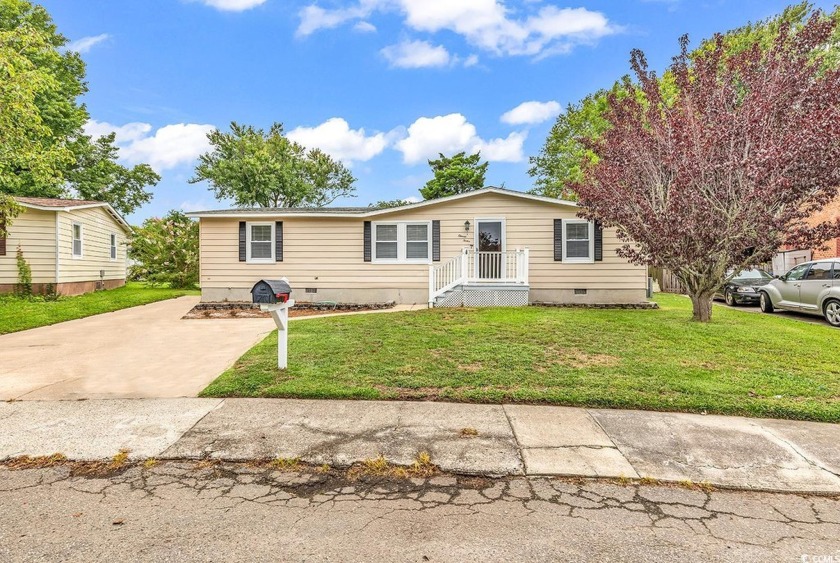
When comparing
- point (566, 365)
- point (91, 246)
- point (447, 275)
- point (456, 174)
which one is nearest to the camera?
point (566, 365)

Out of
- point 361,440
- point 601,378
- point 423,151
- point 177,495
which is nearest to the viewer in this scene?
point 177,495

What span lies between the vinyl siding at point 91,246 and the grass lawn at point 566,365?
12197mm

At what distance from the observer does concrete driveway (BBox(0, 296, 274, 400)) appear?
462cm

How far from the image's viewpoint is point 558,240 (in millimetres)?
12289

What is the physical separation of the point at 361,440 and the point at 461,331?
4430 mm

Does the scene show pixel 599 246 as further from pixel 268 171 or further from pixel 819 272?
pixel 268 171

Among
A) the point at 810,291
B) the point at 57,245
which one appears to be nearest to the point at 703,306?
the point at 810,291

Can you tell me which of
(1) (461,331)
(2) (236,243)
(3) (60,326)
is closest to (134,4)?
(2) (236,243)

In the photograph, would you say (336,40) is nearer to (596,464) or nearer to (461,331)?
(461,331)

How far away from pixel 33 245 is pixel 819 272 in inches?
897

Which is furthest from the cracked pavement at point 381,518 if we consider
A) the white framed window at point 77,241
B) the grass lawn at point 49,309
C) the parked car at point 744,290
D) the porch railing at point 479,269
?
the white framed window at point 77,241

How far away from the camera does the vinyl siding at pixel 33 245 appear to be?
1369cm

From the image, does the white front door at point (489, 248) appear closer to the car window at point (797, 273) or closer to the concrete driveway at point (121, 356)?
the concrete driveway at point (121, 356)

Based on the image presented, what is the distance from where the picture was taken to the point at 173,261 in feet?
64.1
